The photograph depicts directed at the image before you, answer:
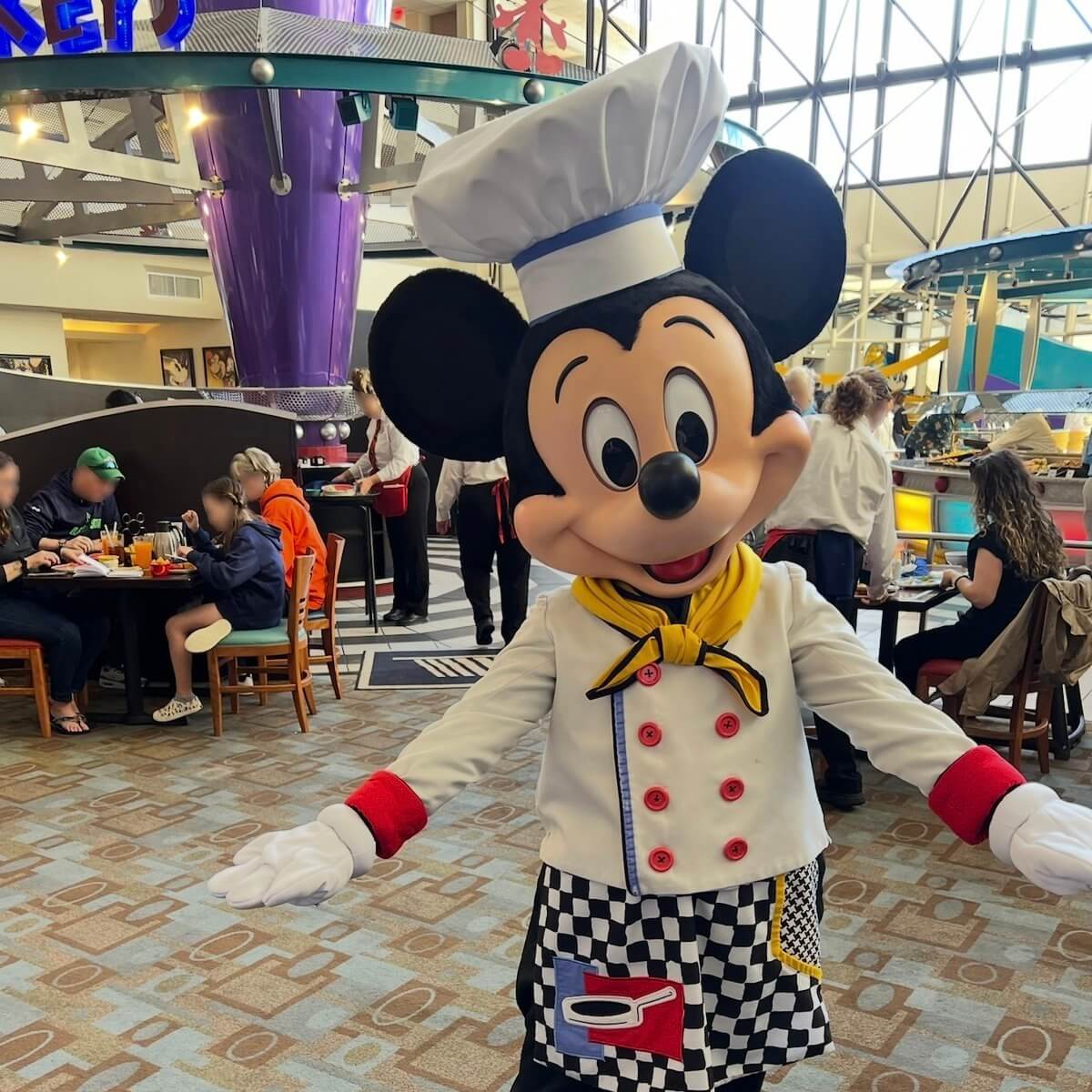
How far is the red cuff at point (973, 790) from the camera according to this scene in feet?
4.18

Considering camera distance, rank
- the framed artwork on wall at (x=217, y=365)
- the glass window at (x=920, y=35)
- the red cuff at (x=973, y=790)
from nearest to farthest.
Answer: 1. the red cuff at (x=973, y=790)
2. the glass window at (x=920, y=35)
3. the framed artwork on wall at (x=217, y=365)

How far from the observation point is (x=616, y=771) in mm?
1333

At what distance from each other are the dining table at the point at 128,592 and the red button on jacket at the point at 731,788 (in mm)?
3445

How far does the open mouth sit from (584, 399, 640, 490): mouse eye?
0.41 feet

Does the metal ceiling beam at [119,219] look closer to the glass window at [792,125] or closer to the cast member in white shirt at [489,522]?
the cast member in white shirt at [489,522]

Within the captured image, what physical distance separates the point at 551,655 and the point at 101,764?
3216 millimetres

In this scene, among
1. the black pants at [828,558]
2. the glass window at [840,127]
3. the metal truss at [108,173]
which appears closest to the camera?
the black pants at [828,558]

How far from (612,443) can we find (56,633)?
380cm

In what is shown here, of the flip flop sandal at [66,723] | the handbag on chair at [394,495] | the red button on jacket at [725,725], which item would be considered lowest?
the flip flop sandal at [66,723]

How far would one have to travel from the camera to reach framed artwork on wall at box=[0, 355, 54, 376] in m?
12.7

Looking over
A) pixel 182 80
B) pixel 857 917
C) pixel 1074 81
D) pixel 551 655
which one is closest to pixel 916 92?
pixel 1074 81

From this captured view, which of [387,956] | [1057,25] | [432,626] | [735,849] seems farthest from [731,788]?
[1057,25]

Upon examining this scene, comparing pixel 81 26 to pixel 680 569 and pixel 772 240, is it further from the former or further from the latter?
pixel 680 569

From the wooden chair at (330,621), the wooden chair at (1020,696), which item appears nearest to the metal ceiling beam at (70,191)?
the wooden chair at (330,621)
